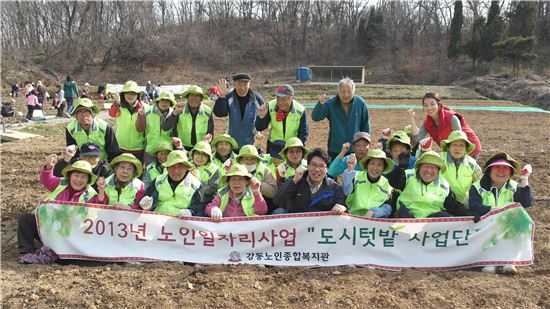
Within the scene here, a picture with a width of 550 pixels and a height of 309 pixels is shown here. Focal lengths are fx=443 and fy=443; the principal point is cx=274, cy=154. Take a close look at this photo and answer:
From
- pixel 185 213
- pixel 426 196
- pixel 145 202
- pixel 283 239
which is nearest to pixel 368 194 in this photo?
pixel 426 196

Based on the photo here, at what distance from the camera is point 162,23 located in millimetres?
77625

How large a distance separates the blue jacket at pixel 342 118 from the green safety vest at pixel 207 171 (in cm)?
176

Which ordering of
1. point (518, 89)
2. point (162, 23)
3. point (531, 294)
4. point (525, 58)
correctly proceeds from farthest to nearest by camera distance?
point (162, 23)
point (525, 58)
point (518, 89)
point (531, 294)

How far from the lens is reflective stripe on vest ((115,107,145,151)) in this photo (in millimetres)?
7082

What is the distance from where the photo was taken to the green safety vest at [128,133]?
708cm

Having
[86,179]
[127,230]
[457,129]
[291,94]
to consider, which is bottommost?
[127,230]

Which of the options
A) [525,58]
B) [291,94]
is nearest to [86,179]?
[291,94]

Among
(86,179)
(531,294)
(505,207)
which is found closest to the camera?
(531,294)

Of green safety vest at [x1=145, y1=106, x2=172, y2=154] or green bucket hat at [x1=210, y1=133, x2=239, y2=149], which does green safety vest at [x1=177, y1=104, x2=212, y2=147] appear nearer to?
green safety vest at [x1=145, y1=106, x2=172, y2=154]

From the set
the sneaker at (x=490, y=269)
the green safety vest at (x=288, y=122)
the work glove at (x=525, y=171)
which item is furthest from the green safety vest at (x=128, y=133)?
the work glove at (x=525, y=171)

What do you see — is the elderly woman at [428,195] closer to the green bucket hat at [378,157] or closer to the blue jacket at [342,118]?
the green bucket hat at [378,157]

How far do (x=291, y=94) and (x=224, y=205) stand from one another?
2.16m

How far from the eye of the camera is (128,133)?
7.15m

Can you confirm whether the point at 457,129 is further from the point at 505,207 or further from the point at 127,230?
the point at 127,230
